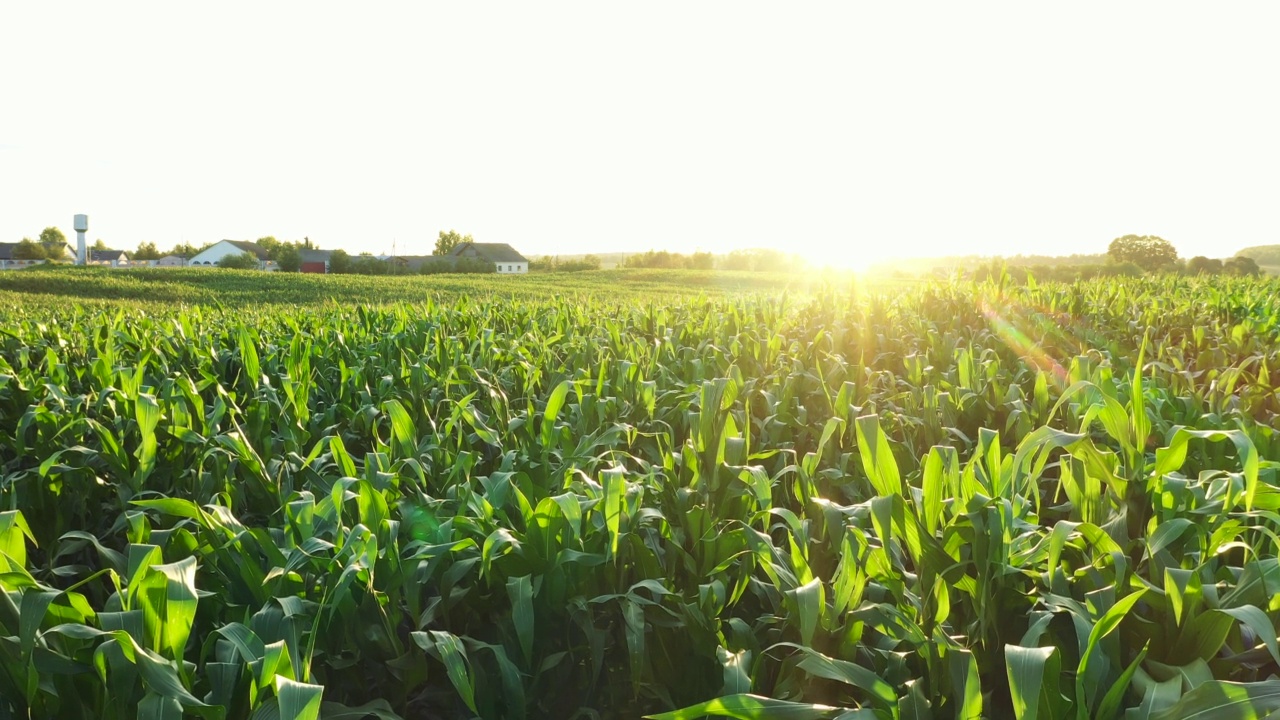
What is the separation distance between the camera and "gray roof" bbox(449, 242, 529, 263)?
9900cm

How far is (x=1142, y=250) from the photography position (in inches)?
2611

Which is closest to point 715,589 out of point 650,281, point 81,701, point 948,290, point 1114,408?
point 1114,408

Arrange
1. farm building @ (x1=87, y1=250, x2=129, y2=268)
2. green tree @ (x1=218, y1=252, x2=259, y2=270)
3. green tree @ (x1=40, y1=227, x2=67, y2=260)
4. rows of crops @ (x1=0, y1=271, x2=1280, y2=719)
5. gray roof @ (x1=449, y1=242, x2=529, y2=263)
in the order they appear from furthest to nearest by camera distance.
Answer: farm building @ (x1=87, y1=250, x2=129, y2=268) < green tree @ (x1=40, y1=227, x2=67, y2=260) < gray roof @ (x1=449, y1=242, x2=529, y2=263) < green tree @ (x1=218, y1=252, x2=259, y2=270) < rows of crops @ (x1=0, y1=271, x2=1280, y2=719)

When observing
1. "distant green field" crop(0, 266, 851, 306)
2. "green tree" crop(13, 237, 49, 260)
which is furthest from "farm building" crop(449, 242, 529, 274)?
"distant green field" crop(0, 266, 851, 306)

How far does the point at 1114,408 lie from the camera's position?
1.69 m

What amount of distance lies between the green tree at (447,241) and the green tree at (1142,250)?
267 feet

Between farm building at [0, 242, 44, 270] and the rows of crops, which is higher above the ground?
farm building at [0, 242, 44, 270]

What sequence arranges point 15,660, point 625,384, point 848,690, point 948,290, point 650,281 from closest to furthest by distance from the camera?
point 15,660, point 848,690, point 625,384, point 948,290, point 650,281

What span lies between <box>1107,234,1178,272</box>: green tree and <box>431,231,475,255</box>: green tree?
81.5 m

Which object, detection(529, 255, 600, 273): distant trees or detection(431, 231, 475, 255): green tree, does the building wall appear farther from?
detection(529, 255, 600, 273): distant trees

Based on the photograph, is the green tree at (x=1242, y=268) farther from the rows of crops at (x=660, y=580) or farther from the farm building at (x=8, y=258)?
the farm building at (x=8, y=258)

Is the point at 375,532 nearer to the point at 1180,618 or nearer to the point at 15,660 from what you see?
the point at 15,660

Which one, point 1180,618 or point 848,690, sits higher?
point 1180,618

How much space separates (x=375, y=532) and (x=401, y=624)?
0.77ft
